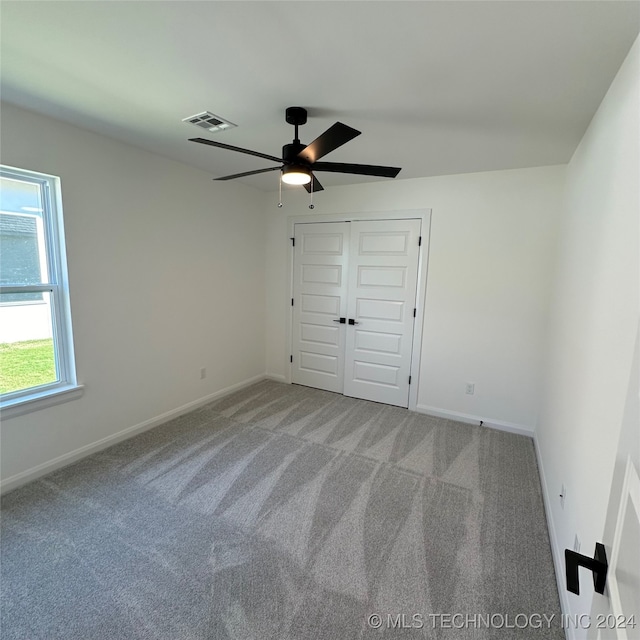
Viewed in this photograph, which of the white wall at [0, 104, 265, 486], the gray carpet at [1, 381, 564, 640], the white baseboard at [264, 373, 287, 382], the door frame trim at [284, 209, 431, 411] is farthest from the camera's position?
the white baseboard at [264, 373, 287, 382]

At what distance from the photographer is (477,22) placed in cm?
132

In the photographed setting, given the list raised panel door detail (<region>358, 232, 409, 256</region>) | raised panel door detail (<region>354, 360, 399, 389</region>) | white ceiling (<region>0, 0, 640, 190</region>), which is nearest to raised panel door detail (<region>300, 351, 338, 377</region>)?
raised panel door detail (<region>354, 360, 399, 389</region>)

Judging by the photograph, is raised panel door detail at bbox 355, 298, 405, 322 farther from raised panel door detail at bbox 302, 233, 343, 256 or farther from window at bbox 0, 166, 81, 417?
window at bbox 0, 166, 81, 417

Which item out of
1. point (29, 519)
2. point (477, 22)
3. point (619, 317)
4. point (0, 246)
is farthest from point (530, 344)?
point (0, 246)

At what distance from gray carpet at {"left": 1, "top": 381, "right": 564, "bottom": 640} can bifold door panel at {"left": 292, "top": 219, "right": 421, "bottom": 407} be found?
104cm

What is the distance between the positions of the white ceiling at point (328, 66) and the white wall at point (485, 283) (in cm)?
66

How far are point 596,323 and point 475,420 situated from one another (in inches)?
89.4

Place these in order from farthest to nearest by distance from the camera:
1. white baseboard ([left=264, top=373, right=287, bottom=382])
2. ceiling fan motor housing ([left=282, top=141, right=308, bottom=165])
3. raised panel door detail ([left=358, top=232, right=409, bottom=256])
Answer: white baseboard ([left=264, top=373, right=287, bottom=382]) < raised panel door detail ([left=358, top=232, right=409, bottom=256]) < ceiling fan motor housing ([left=282, top=141, right=308, bottom=165])

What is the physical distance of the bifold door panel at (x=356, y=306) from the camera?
3756 mm

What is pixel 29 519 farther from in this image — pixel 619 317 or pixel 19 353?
pixel 619 317

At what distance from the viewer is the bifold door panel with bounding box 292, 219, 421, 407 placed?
148 inches

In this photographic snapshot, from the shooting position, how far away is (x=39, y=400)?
7.96 feet

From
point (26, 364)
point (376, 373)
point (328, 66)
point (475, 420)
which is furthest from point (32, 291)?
point (475, 420)

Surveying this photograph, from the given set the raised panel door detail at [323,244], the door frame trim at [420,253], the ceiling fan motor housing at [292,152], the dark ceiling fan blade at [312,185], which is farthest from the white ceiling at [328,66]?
the raised panel door detail at [323,244]
